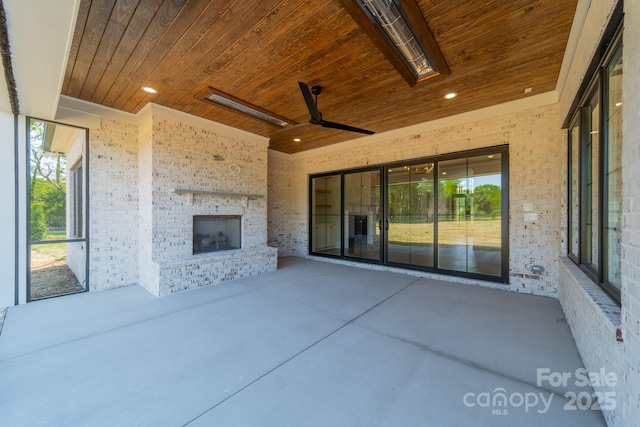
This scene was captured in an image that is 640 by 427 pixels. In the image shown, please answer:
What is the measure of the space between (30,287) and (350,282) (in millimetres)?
5141

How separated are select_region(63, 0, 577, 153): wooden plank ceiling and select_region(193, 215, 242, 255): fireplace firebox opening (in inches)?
85.4

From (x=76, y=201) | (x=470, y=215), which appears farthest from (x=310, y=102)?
(x=76, y=201)

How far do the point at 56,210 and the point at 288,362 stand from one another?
4.69 m

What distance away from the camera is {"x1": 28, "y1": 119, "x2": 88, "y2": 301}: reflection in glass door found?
3908mm

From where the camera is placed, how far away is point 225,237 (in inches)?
219

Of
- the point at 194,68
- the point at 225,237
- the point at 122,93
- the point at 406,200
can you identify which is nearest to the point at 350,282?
the point at 406,200

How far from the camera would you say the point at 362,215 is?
21.8ft

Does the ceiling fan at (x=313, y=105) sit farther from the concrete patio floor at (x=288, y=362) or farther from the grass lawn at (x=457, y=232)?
the grass lawn at (x=457, y=232)

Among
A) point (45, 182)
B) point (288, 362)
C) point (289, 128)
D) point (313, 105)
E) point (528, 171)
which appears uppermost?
point (289, 128)

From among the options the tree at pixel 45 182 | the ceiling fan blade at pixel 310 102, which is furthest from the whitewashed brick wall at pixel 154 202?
the ceiling fan blade at pixel 310 102

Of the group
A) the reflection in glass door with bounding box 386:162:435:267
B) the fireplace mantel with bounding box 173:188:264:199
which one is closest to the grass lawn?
the reflection in glass door with bounding box 386:162:435:267

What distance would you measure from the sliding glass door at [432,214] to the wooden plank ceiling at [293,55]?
3.97ft

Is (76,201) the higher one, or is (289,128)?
(289,128)

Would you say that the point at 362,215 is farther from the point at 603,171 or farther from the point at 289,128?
the point at 603,171
